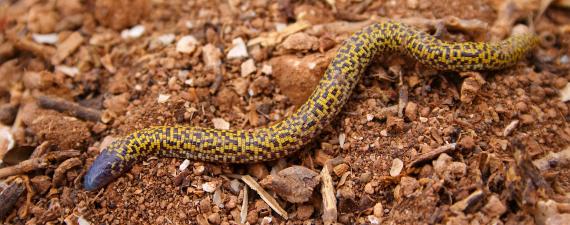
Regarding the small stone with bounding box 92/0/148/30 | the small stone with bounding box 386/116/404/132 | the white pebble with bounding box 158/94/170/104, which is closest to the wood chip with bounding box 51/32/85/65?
the small stone with bounding box 92/0/148/30

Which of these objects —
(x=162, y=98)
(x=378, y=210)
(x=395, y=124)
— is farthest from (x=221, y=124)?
(x=378, y=210)

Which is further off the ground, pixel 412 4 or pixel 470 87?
pixel 412 4

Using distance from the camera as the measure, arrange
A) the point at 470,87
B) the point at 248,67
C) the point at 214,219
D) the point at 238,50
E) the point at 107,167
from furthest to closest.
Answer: the point at 238,50
the point at 248,67
the point at 107,167
the point at 470,87
the point at 214,219

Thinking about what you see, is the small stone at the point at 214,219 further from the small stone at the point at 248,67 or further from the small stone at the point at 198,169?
the small stone at the point at 248,67

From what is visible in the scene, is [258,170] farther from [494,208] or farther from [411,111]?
[494,208]

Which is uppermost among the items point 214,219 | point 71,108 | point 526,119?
point 526,119

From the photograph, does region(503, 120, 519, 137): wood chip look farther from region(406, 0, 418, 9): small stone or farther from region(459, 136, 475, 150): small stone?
region(406, 0, 418, 9): small stone
